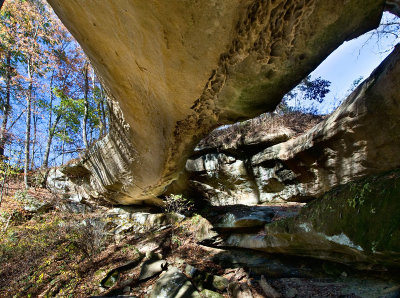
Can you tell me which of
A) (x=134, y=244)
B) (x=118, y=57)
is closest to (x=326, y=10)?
(x=118, y=57)

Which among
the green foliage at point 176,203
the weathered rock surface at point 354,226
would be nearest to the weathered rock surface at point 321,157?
the green foliage at point 176,203

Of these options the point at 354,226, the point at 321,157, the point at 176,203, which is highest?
the point at 321,157

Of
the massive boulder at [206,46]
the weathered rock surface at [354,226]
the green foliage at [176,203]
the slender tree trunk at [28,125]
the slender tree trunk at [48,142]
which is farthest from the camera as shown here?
the slender tree trunk at [48,142]

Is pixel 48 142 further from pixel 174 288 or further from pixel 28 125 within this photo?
pixel 174 288

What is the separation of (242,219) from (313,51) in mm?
4105

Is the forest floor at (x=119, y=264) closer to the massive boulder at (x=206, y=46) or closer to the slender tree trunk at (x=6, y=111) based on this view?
the slender tree trunk at (x=6, y=111)

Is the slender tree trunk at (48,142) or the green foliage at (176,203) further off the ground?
the slender tree trunk at (48,142)

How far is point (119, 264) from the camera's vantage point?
4.82 metres

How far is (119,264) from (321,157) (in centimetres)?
620

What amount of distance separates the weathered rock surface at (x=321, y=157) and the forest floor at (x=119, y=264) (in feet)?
4.12

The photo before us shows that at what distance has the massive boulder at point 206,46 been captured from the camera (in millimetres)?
1761

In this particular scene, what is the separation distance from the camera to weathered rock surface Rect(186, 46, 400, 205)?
11.1 ft

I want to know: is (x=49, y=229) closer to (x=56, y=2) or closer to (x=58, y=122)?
(x=56, y=2)

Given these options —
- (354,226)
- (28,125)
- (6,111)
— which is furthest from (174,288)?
(6,111)
